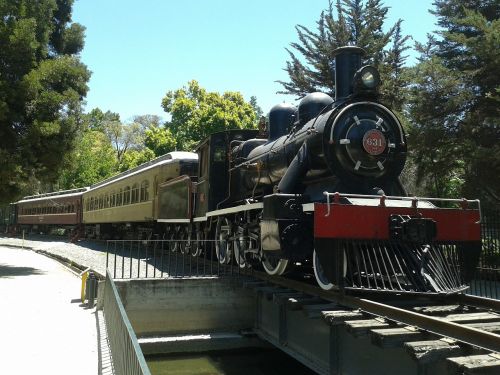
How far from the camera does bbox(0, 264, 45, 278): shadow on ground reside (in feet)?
46.7

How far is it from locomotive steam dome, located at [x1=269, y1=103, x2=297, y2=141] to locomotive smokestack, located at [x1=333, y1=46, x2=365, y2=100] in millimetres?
2310

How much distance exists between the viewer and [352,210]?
639 centimetres

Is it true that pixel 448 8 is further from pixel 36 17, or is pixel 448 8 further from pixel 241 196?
pixel 36 17

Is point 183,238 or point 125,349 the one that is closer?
point 125,349

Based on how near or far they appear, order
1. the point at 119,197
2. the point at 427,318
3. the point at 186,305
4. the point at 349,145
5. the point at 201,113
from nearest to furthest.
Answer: the point at 427,318 → the point at 349,145 → the point at 186,305 → the point at 119,197 → the point at 201,113

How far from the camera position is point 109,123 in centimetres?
6675

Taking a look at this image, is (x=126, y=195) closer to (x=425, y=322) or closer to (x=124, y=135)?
(x=425, y=322)

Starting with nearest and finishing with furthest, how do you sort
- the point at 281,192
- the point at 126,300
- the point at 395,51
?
the point at 281,192 → the point at 126,300 → the point at 395,51

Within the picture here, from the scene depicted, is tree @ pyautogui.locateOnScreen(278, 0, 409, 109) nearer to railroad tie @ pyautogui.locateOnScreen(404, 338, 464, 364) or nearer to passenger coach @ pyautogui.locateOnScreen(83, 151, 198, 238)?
passenger coach @ pyautogui.locateOnScreen(83, 151, 198, 238)

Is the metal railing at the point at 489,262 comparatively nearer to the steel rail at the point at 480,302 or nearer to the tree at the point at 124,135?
the steel rail at the point at 480,302

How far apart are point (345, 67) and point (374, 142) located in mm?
1472

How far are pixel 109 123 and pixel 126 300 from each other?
60203 mm

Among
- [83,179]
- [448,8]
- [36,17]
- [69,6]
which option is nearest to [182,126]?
[83,179]

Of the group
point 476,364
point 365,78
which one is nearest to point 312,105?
point 365,78
